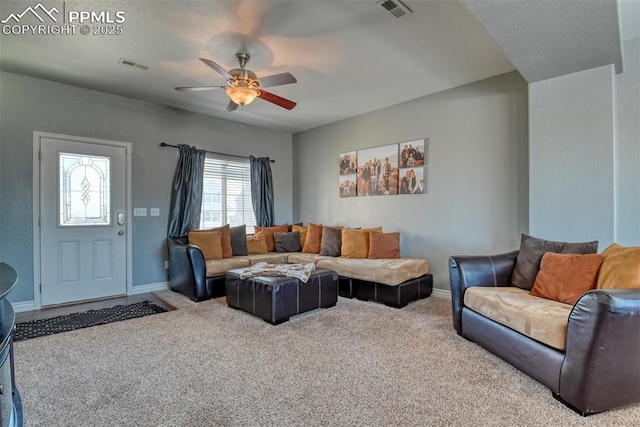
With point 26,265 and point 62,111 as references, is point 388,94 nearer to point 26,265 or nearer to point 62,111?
point 62,111

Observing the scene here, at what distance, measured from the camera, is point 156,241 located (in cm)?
468

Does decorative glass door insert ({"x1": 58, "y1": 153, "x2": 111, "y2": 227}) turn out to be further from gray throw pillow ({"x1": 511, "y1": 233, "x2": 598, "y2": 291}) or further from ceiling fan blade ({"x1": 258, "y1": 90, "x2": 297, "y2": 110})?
gray throw pillow ({"x1": 511, "y1": 233, "x2": 598, "y2": 291})

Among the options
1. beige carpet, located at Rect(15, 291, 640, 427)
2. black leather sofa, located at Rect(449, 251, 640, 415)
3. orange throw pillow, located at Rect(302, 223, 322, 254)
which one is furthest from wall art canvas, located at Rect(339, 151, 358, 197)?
black leather sofa, located at Rect(449, 251, 640, 415)

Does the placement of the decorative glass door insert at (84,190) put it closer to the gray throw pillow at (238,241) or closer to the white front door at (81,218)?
the white front door at (81,218)

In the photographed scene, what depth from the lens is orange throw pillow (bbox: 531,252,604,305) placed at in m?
2.25

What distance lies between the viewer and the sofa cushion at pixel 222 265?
13.4 feet

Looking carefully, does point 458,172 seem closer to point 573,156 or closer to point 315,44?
point 573,156

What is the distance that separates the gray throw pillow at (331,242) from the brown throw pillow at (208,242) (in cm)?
153

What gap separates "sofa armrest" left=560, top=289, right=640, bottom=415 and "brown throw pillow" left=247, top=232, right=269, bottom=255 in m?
4.16

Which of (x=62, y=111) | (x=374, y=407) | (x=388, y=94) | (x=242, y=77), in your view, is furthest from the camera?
(x=388, y=94)

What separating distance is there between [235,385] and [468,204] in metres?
3.37

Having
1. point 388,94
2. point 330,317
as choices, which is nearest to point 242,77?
point 388,94

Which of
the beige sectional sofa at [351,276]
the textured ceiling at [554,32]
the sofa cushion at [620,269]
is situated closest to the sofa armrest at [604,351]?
the sofa cushion at [620,269]

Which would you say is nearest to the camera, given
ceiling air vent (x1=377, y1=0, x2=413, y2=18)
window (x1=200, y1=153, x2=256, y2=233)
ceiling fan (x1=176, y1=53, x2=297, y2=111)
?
ceiling air vent (x1=377, y1=0, x2=413, y2=18)
